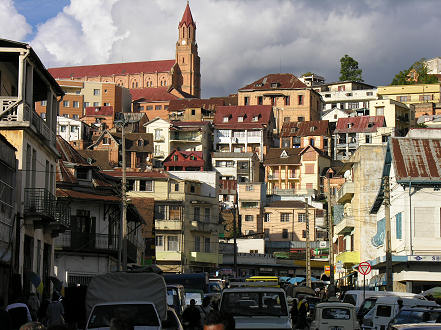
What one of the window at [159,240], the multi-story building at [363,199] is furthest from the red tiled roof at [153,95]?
the multi-story building at [363,199]

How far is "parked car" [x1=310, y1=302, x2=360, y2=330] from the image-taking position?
81.7 ft

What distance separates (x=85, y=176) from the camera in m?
51.9

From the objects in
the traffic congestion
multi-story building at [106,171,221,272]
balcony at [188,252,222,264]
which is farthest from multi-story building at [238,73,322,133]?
the traffic congestion

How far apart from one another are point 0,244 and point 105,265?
22.7m

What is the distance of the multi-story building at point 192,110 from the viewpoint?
152 meters

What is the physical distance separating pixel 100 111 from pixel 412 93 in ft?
191

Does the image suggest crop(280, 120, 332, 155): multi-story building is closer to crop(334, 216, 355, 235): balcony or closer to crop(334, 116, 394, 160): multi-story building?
crop(334, 116, 394, 160): multi-story building

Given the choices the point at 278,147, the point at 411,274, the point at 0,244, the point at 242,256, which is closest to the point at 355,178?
the point at 411,274

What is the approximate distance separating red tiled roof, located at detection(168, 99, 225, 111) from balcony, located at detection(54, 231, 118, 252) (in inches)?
4131

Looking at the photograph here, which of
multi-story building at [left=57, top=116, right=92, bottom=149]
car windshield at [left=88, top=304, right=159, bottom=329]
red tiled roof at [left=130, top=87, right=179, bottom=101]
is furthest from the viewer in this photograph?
red tiled roof at [left=130, top=87, right=179, bottom=101]

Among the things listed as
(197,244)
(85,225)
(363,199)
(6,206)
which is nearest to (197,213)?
(197,244)

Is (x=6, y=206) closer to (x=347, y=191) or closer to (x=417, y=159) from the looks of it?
(x=417, y=159)

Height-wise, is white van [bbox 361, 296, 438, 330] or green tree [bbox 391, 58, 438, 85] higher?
green tree [bbox 391, 58, 438, 85]

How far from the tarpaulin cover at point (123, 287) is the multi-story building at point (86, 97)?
142 meters
